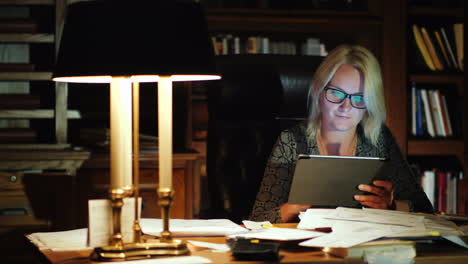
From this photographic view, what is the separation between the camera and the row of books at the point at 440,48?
3442mm

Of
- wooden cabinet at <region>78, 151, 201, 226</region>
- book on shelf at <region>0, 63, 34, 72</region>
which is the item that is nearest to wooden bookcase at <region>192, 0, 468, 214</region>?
wooden cabinet at <region>78, 151, 201, 226</region>

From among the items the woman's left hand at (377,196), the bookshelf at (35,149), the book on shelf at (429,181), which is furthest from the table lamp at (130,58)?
the book on shelf at (429,181)

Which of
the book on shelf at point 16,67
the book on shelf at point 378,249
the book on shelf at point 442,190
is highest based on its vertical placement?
the book on shelf at point 16,67

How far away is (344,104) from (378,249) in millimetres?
916

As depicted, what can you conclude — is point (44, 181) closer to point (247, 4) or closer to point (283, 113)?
point (283, 113)

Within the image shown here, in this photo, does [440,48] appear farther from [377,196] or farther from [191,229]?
[191,229]

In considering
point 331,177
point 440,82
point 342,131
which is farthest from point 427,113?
point 331,177

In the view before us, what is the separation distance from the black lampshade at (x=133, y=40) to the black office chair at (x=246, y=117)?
1.03 meters

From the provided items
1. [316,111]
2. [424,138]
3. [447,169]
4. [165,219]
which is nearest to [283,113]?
[316,111]

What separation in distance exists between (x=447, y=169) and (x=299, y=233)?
7.83 feet

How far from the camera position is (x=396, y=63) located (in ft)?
11.1

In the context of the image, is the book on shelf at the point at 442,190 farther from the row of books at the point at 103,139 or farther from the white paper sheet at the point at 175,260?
the white paper sheet at the point at 175,260

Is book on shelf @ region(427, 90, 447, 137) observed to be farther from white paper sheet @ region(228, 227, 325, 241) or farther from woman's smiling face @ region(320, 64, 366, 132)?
white paper sheet @ region(228, 227, 325, 241)

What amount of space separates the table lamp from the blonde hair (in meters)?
0.95
